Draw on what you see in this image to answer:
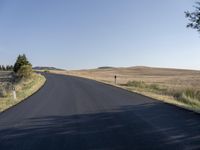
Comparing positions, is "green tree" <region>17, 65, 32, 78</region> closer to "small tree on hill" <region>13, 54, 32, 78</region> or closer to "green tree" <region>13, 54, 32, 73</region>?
"small tree on hill" <region>13, 54, 32, 78</region>

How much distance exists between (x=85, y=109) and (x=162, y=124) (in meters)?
4.94

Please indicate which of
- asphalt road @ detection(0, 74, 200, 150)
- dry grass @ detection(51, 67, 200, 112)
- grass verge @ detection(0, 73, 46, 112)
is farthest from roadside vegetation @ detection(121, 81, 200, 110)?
grass verge @ detection(0, 73, 46, 112)

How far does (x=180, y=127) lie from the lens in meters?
9.62

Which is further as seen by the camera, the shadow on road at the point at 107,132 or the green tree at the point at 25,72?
the green tree at the point at 25,72

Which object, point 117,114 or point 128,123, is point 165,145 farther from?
point 117,114

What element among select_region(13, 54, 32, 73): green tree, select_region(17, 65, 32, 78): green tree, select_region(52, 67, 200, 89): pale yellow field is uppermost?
select_region(13, 54, 32, 73): green tree


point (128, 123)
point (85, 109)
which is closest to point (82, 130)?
point (128, 123)

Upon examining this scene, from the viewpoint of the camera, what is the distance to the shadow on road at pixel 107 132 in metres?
7.65

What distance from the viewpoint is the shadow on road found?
7.65 m

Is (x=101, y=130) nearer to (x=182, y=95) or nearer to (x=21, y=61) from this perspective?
(x=182, y=95)

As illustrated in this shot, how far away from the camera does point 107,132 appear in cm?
912

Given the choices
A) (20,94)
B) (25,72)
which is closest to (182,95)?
(20,94)

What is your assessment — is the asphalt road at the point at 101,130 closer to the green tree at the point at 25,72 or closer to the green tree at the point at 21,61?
the green tree at the point at 25,72

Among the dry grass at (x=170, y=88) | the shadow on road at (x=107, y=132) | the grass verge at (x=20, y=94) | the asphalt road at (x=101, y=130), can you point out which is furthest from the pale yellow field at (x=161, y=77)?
the shadow on road at (x=107, y=132)
